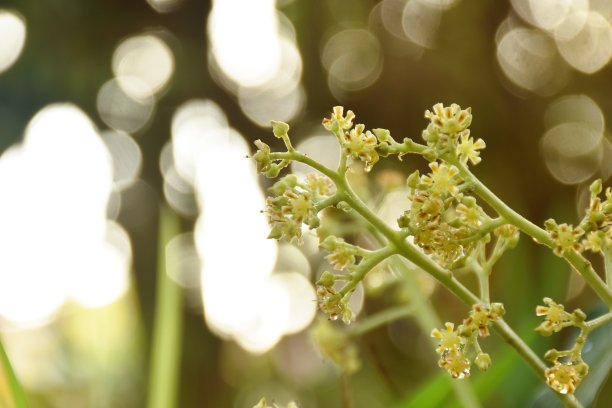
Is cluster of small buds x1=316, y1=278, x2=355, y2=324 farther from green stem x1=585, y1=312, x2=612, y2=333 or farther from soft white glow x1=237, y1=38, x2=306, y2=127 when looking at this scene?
soft white glow x1=237, y1=38, x2=306, y2=127

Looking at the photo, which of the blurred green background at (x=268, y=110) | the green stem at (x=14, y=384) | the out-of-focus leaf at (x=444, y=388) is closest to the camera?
the green stem at (x=14, y=384)

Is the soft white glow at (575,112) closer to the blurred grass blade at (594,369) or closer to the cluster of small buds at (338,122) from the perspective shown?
the blurred grass blade at (594,369)

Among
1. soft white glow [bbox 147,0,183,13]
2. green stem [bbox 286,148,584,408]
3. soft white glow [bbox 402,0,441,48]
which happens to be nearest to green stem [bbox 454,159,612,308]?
green stem [bbox 286,148,584,408]

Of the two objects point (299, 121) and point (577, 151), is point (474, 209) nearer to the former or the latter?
point (577, 151)

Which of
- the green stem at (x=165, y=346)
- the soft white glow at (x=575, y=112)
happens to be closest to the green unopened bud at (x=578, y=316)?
the green stem at (x=165, y=346)

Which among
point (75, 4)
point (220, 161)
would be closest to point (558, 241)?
point (220, 161)

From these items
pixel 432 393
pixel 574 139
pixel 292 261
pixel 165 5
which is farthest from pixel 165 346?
pixel 165 5
